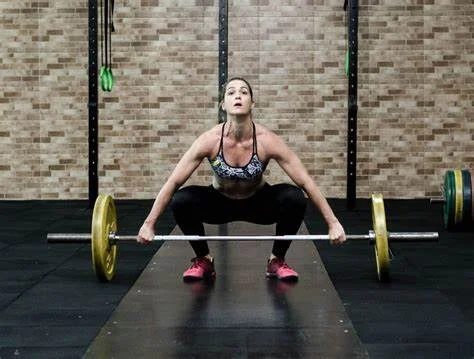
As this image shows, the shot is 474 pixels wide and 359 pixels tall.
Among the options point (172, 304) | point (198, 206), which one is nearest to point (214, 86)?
point (198, 206)

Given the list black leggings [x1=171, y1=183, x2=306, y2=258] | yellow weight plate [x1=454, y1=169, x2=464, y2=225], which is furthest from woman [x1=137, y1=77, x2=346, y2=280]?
yellow weight plate [x1=454, y1=169, x2=464, y2=225]

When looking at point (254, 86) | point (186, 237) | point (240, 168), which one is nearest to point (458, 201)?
point (240, 168)

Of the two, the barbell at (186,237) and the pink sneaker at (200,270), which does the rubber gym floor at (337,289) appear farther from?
the pink sneaker at (200,270)

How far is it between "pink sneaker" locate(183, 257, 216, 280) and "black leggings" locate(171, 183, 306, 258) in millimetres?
158

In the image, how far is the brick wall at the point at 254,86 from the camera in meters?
7.77

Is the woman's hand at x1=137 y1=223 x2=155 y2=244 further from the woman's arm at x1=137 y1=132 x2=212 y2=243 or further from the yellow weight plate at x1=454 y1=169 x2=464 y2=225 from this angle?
the yellow weight plate at x1=454 y1=169 x2=464 y2=225

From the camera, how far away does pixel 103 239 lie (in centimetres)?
333

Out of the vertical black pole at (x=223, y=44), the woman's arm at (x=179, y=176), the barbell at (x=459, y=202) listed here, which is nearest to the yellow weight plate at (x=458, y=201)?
the barbell at (x=459, y=202)

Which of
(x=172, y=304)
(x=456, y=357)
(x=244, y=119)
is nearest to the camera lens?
(x=456, y=357)

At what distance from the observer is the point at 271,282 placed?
11.5 feet

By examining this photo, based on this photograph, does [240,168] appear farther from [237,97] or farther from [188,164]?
[237,97]

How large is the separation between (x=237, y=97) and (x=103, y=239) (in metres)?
0.76

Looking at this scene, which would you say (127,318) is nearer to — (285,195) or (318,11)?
(285,195)

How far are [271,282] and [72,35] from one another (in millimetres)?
4948
